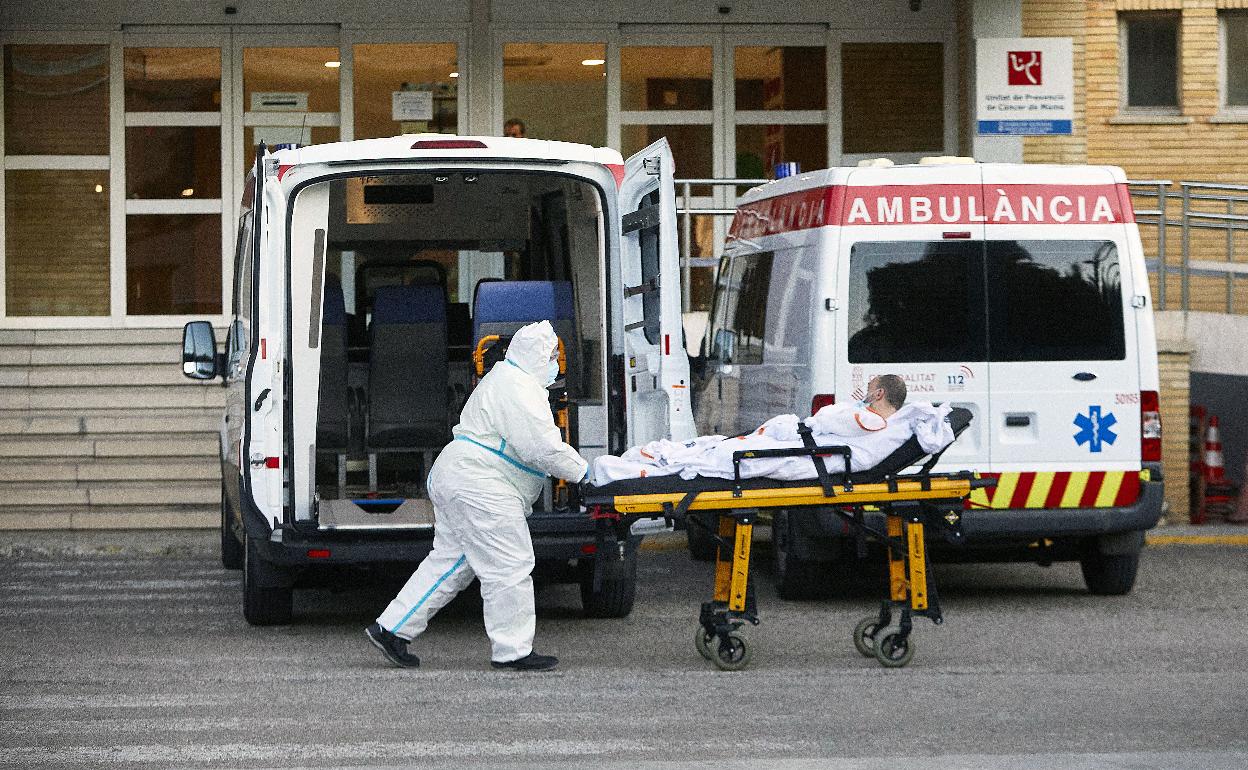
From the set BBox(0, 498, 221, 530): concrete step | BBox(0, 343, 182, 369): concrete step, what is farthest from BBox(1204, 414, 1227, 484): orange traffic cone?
BBox(0, 343, 182, 369): concrete step

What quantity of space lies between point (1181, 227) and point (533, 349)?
29.7ft

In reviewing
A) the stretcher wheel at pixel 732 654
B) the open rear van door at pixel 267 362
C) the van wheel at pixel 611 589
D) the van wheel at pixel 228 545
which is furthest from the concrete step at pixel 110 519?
the stretcher wheel at pixel 732 654

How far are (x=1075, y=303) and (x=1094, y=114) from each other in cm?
787

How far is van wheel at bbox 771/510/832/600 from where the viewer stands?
10492mm

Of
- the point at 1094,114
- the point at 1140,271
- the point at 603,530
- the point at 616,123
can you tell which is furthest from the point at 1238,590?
the point at 616,123

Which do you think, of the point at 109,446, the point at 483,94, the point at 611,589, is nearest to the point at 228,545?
the point at 109,446

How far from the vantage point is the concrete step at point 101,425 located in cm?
1552

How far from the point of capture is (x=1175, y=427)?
48.9 feet

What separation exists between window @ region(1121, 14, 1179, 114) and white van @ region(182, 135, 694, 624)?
8.53m

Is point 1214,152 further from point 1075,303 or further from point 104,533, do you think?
point 104,533

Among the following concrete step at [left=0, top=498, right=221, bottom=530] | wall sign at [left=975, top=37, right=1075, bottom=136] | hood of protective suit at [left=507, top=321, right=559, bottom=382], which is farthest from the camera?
wall sign at [left=975, top=37, right=1075, bottom=136]

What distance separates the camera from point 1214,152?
17.8 m

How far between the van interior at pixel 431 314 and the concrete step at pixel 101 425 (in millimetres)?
3898

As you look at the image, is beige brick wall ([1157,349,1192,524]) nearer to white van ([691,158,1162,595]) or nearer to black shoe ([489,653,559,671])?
white van ([691,158,1162,595])
